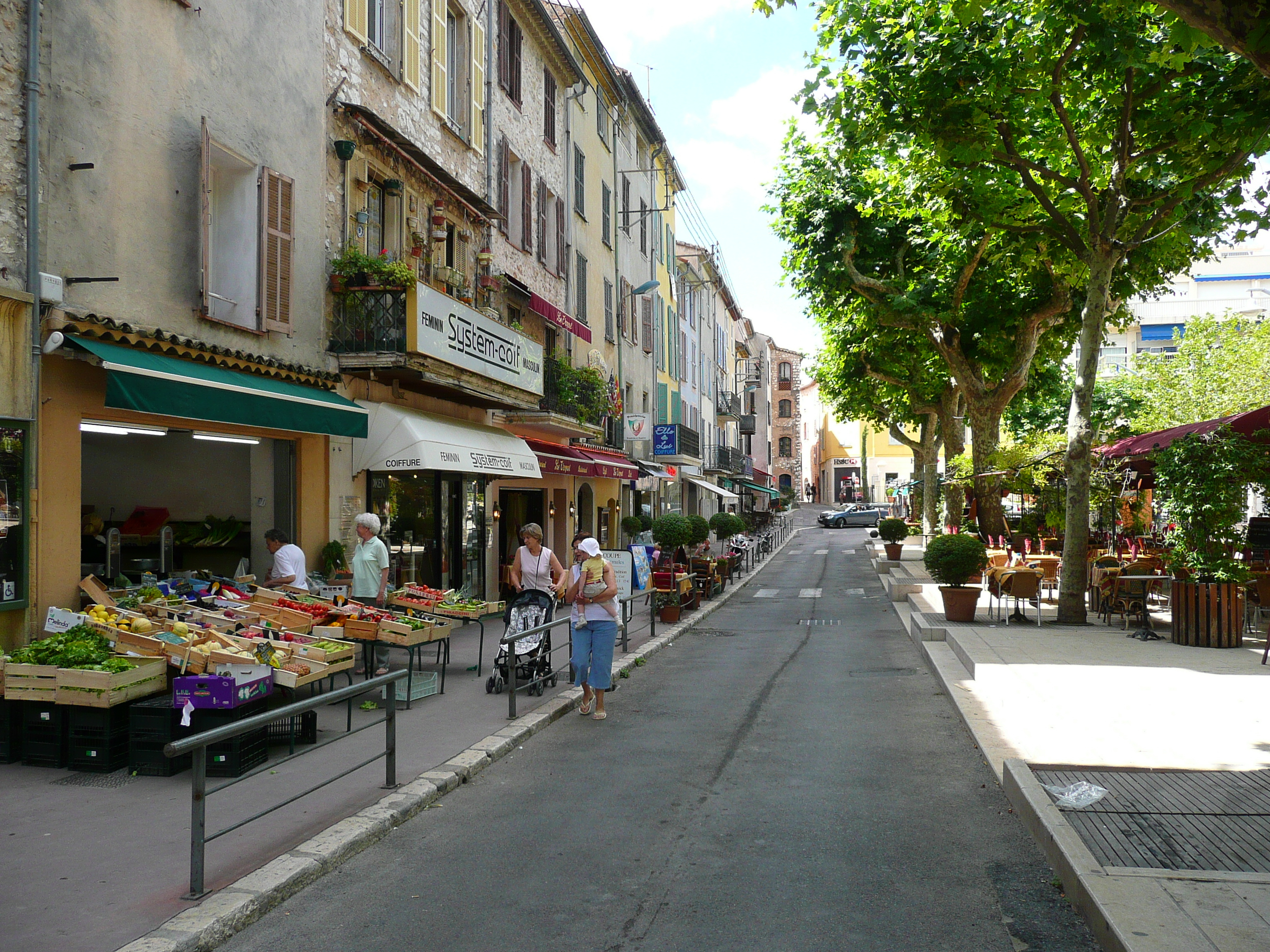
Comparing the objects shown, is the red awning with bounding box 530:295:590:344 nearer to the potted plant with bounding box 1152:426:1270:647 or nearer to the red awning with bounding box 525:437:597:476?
the red awning with bounding box 525:437:597:476

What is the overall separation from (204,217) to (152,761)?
18.4 feet

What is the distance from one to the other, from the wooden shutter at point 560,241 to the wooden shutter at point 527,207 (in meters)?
2.08

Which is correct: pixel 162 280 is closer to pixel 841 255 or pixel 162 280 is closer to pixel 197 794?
pixel 197 794

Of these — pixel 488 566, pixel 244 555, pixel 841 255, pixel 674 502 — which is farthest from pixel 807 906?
pixel 674 502

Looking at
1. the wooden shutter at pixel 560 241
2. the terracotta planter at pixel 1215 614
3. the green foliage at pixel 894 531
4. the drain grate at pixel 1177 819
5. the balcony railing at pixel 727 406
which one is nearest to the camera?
the drain grate at pixel 1177 819

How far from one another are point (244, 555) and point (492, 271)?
7.71m

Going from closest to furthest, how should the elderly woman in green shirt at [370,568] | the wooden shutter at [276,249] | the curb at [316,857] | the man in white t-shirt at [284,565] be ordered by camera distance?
1. the curb at [316,857]
2. the man in white t-shirt at [284,565]
3. the elderly woman in green shirt at [370,568]
4. the wooden shutter at [276,249]

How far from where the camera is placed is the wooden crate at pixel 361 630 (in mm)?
9273

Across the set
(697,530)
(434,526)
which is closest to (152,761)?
(434,526)

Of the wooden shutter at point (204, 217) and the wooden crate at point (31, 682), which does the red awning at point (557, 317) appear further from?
the wooden crate at point (31, 682)

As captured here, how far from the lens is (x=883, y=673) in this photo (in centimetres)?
1191

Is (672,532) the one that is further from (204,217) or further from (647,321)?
(204,217)

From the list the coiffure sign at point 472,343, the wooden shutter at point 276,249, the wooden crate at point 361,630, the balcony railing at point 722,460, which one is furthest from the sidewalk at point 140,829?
the balcony railing at point 722,460

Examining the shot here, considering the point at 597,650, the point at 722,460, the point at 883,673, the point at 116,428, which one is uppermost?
the point at 722,460
